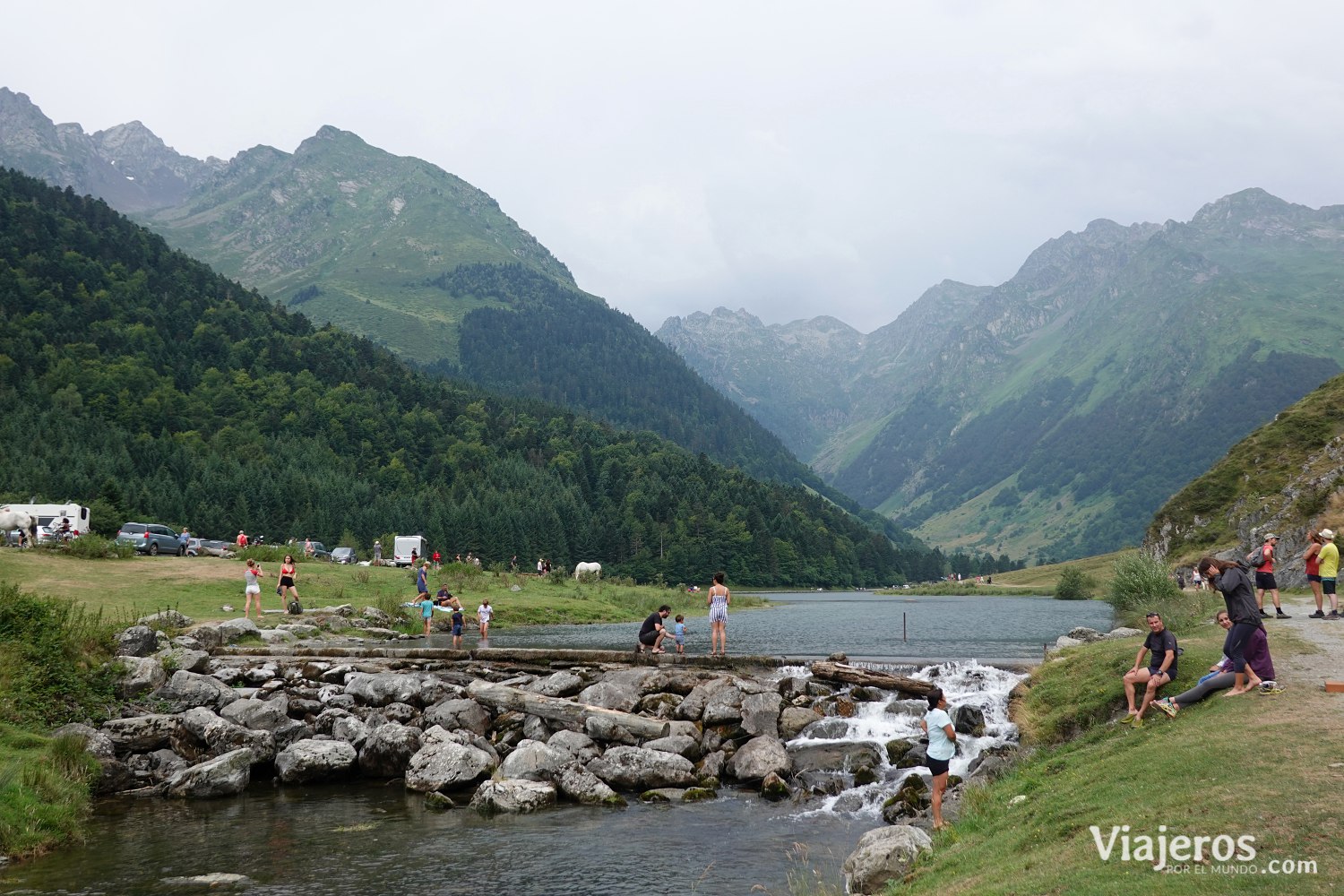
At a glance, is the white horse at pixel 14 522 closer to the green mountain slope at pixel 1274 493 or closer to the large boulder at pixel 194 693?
the large boulder at pixel 194 693

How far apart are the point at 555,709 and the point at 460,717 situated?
3.53 m

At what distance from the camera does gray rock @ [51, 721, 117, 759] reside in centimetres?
2372

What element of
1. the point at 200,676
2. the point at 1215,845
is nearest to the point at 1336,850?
the point at 1215,845

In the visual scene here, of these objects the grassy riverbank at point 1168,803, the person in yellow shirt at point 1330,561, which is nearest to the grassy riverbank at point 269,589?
the grassy riverbank at point 1168,803

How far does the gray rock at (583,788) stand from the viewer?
23.5 meters

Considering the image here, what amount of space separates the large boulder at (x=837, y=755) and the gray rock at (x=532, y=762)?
24.1ft

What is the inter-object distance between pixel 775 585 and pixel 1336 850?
185976 mm

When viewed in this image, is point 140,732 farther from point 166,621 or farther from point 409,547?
point 409,547

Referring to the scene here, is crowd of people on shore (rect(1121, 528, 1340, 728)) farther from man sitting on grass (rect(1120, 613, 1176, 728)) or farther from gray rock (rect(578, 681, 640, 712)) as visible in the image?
gray rock (rect(578, 681, 640, 712))

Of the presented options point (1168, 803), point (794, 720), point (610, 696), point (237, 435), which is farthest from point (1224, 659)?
point (237, 435)

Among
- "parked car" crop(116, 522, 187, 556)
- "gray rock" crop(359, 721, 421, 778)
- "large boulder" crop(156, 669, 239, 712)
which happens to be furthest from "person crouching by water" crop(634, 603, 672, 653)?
"parked car" crop(116, 522, 187, 556)

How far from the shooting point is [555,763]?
→ 25.4 m

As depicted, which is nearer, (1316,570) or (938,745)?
(938,745)

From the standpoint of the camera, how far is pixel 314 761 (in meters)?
26.1
